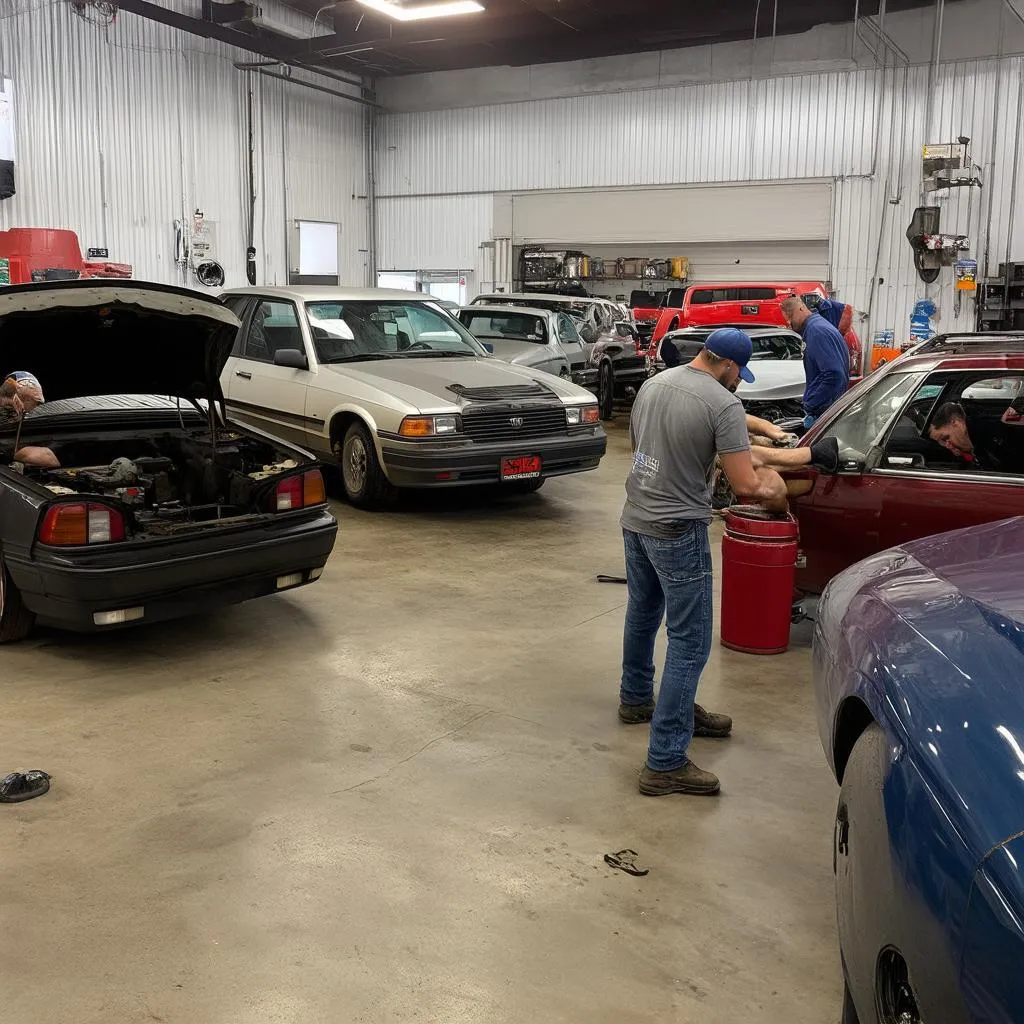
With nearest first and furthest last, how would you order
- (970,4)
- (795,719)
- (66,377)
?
(795,719), (66,377), (970,4)

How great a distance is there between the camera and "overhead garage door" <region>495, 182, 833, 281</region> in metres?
19.0

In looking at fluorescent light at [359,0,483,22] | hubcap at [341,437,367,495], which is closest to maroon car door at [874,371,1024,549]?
hubcap at [341,437,367,495]

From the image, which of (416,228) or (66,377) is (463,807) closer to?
(66,377)

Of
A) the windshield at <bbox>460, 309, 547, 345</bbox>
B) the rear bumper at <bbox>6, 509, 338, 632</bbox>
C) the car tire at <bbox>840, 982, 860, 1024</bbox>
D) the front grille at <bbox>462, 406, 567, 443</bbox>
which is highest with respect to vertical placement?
the windshield at <bbox>460, 309, 547, 345</bbox>

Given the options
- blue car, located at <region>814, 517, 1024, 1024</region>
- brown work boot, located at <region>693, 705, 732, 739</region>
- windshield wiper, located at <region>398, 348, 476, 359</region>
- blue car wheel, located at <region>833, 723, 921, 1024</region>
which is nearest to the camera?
blue car, located at <region>814, 517, 1024, 1024</region>

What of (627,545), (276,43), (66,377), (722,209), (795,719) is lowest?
(795,719)

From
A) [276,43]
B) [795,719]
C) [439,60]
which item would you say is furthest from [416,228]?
[795,719]

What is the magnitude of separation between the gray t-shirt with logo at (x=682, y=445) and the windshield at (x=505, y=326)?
907 cm

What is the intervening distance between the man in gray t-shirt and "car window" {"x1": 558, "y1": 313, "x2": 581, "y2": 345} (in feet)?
30.9

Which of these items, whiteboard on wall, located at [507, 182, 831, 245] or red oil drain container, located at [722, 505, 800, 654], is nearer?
red oil drain container, located at [722, 505, 800, 654]

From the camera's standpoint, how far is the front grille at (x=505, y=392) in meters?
7.77

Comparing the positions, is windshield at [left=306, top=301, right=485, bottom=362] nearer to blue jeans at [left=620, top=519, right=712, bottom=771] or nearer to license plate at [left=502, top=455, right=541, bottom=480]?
license plate at [left=502, top=455, right=541, bottom=480]

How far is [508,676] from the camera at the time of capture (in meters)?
4.73

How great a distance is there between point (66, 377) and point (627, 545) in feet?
11.1
